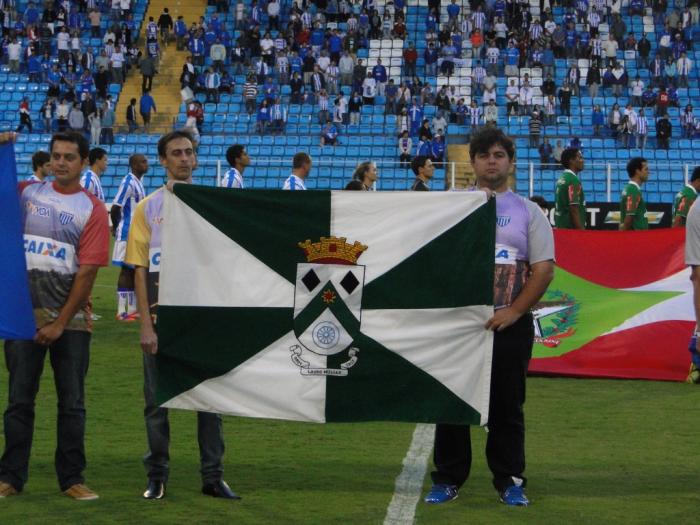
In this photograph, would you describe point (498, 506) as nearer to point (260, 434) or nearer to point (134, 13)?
point (260, 434)

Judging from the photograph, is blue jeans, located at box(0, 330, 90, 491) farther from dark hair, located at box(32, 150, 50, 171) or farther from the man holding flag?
dark hair, located at box(32, 150, 50, 171)

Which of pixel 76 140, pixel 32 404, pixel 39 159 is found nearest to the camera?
pixel 32 404

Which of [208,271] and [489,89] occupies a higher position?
[489,89]

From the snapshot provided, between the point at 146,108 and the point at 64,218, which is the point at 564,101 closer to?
the point at 146,108

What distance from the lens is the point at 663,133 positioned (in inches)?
1336

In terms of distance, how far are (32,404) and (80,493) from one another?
47 centimetres

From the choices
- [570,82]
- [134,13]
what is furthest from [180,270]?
[134,13]

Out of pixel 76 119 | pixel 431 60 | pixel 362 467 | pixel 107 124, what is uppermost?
pixel 431 60

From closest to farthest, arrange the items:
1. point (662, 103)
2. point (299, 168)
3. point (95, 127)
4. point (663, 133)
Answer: point (299, 168)
point (663, 133)
point (95, 127)
point (662, 103)

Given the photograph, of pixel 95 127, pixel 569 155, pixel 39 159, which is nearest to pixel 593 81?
pixel 95 127

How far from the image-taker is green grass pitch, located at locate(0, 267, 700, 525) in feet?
20.5

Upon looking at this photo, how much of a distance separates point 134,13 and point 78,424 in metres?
37.0

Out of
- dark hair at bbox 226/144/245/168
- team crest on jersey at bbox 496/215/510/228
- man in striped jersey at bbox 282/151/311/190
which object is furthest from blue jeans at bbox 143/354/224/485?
man in striped jersey at bbox 282/151/311/190

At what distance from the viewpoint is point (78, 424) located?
21.3ft
